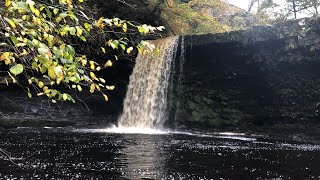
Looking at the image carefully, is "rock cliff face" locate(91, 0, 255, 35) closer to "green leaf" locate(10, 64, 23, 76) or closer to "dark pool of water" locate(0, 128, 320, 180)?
"dark pool of water" locate(0, 128, 320, 180)

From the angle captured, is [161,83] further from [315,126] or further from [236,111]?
[315,126]

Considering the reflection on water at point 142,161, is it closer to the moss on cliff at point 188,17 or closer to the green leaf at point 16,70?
the green leaf at point 16,70

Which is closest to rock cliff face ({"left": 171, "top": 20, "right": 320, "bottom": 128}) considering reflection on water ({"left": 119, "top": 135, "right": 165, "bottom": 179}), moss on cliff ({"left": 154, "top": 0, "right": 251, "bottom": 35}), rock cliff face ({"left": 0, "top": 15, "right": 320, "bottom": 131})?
rock cliff face ({"left": 0, "top": 15, "right": 320, "bottom": 131})

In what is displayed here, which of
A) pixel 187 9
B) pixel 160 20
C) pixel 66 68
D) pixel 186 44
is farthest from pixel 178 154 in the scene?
pixel 187 9

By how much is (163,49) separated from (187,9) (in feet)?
18.8

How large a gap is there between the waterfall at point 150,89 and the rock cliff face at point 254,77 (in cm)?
84

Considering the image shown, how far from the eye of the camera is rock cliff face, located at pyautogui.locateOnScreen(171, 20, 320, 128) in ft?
51.3

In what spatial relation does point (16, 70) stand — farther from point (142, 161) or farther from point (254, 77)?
point (254, 77)

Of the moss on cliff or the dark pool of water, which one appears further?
the moss on cliff

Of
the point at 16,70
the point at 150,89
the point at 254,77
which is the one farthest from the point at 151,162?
the point at 150,89

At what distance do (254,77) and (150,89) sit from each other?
550cm

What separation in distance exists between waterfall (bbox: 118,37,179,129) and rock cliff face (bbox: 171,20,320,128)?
843 millimetres

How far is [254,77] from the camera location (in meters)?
16.8

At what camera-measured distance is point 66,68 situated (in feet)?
8.18
